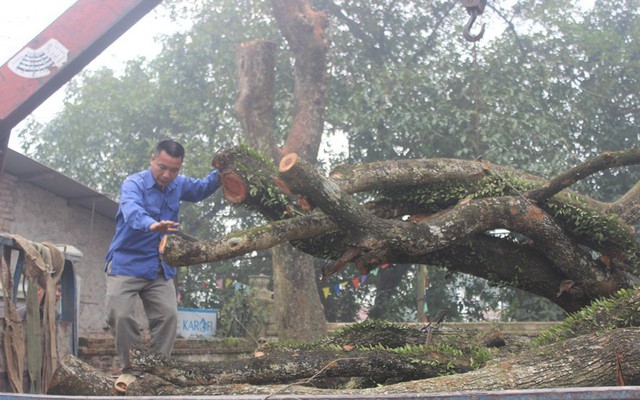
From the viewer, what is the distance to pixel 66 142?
1755 cm

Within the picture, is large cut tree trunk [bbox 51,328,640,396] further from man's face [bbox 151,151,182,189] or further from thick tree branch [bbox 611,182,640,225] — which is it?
thick tree branch [bbox 611,182,640,225]

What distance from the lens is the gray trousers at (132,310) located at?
4938 mm

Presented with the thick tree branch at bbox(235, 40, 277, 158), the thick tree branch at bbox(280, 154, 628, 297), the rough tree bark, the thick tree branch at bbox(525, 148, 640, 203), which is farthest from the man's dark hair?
the thick tree branch at bbox(235, 40, 277, 158)

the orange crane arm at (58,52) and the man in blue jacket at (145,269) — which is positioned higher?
the orange crane arm at (58,52)

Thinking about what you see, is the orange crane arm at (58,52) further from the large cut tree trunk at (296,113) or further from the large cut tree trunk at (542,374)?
the large cut tree trunk at (542,374)

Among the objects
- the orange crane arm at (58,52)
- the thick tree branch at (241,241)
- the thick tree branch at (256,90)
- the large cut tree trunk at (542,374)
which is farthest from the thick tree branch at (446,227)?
the thick tree branch at (256,90)

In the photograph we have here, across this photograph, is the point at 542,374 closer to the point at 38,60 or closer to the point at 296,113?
the point at 38,60

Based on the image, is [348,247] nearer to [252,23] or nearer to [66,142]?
[252,23]

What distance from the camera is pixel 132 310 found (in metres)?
4.99

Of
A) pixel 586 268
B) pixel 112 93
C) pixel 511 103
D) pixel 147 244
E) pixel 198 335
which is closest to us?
pixel 147 244

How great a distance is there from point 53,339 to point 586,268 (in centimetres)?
381

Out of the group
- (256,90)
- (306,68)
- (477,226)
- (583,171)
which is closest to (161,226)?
(477,226)

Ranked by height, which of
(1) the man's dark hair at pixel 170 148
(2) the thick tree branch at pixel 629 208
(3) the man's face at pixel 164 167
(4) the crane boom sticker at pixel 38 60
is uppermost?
(4) the crane boom sticker at pixel 38 60

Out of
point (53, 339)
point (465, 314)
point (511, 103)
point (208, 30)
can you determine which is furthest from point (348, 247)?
point (208, 30)
